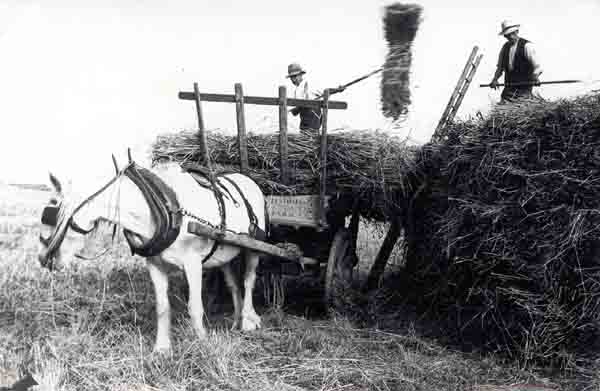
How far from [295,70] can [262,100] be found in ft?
4.65

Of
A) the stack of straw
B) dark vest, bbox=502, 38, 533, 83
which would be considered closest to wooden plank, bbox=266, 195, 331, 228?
the stack of straw

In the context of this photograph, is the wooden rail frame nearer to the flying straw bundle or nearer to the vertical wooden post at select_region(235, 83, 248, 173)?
the vertical wooden post at select_region(235, 83, 248, 173)

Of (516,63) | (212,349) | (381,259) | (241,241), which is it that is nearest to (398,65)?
(516,63)

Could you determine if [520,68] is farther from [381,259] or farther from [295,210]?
[295,210]

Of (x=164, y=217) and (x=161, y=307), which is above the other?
(x=164, y=217)

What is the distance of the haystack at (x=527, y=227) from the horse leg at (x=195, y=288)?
82.6 inches

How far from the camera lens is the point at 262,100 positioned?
219 inches

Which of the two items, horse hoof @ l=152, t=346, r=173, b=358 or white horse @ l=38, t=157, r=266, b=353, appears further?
horse hoof @ l=152, t=346, r=173, b=358

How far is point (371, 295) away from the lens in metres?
5.94

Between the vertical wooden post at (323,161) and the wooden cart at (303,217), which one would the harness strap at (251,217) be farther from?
the vertical wooden post at (323,161)

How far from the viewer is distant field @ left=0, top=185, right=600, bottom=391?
12.2 feet

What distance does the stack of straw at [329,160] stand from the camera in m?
5.34

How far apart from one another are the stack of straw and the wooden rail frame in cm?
11

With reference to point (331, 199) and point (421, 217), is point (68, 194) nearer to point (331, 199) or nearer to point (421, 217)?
point (331, 199)
